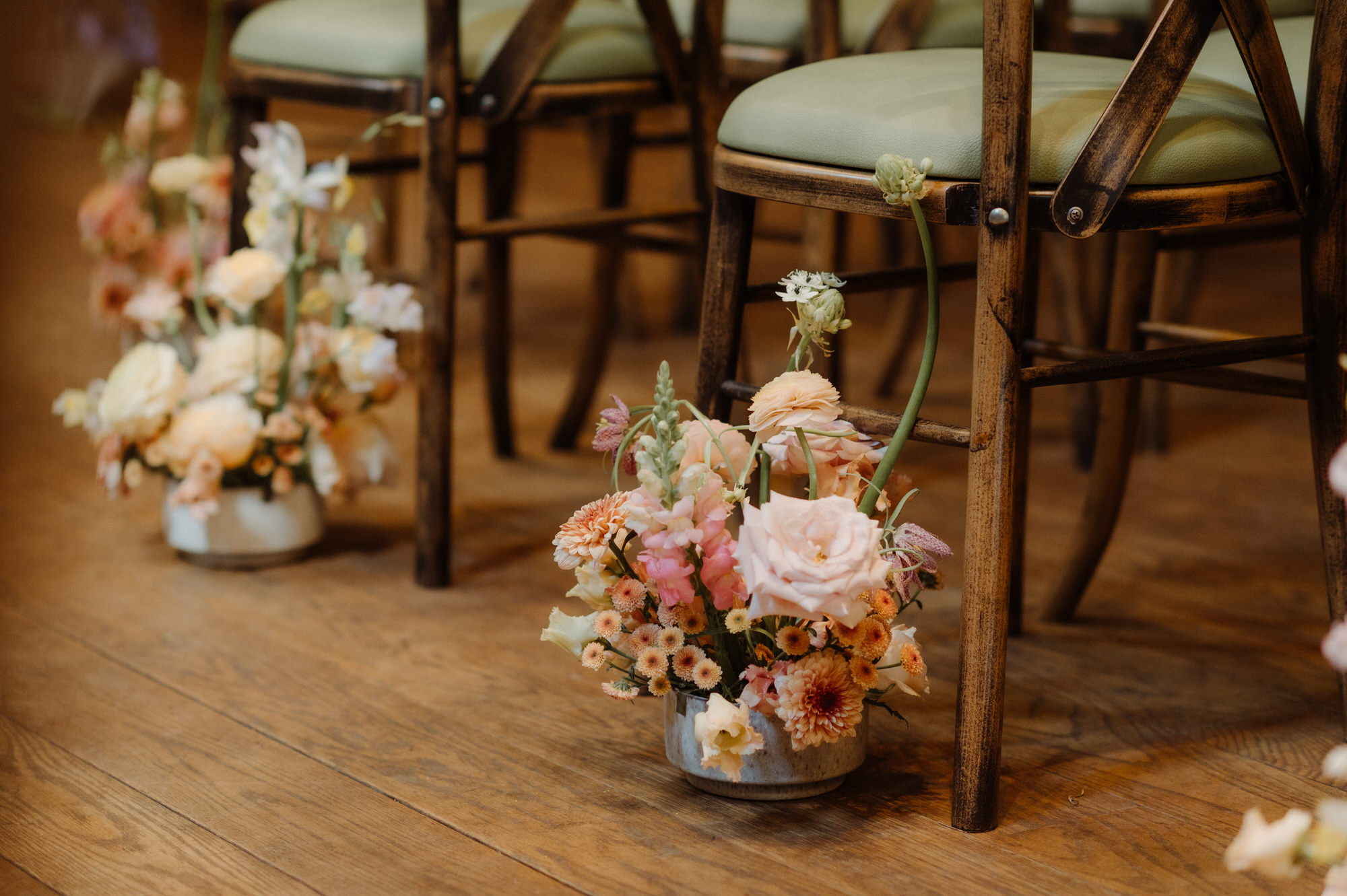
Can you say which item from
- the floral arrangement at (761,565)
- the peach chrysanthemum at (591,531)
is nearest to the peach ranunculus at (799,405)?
the floral arrangement at (761,565)

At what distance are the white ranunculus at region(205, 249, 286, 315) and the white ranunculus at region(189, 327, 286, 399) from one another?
0.04m

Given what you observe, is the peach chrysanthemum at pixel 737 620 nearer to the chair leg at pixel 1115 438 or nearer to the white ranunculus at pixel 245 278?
the chair leg at pixel 1115 438

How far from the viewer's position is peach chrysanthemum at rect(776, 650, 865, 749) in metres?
0.99

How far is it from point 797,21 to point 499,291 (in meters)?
0.53

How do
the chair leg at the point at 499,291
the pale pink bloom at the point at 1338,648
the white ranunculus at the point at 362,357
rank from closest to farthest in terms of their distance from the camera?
the pale pink bloom at the point at 1338,648 → the white ranunculus at the point at 362,357 → the chair leg at the point at 499,291

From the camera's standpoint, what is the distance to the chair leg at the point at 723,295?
3.82 feet

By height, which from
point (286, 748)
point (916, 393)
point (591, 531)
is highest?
point (916, 393)

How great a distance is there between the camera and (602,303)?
2.09 m

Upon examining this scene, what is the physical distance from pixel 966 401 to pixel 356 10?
118 centimetres

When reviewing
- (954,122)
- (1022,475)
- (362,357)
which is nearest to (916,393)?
(954,122)

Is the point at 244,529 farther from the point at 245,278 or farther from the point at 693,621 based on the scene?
the point at 693,621

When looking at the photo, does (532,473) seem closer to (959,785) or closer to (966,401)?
(966,401)

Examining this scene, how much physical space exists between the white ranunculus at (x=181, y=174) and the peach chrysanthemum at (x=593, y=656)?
2.95 ft

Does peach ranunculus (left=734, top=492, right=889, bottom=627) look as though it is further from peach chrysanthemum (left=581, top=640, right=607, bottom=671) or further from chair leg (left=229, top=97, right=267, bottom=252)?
chair leg (left=229, top=97, right=267, bottom=252)
